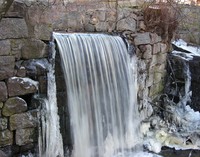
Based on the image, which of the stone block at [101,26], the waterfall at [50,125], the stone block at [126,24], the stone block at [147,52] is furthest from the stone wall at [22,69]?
the stone block at [147,52]

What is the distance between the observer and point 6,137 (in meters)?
3.99

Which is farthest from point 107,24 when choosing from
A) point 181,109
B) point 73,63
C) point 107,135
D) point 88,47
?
point 181,109

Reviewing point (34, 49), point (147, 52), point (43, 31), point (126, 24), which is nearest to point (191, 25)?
point (147, 52)

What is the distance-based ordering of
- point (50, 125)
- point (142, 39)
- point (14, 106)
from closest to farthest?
point (14, 106) < point (50, 125) < point (142, 39)

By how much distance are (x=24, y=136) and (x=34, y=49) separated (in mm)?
1035

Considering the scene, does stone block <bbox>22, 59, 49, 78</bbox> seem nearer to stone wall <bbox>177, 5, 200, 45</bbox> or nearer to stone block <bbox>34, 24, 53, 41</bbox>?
stone block <bbox>34, 24, 53, 41</bbox>

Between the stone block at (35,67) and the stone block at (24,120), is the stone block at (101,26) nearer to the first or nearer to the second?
the stone block at (35,67)

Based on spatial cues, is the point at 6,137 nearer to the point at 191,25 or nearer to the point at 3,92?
the point at 3,92

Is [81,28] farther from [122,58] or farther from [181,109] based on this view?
[181,109]

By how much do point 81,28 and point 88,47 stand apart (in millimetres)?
797

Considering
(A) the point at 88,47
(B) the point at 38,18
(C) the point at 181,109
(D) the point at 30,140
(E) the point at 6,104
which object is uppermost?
(B) the point at 38,18

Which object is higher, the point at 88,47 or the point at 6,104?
the point at 88,47

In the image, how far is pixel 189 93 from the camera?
7.10m

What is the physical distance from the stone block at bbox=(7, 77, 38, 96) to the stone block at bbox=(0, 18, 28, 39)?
19.2 inches
